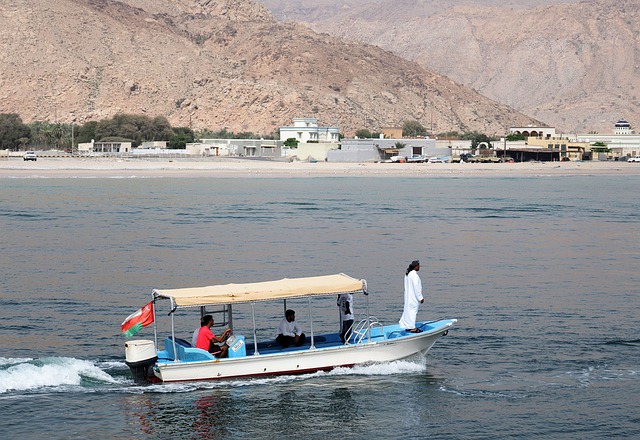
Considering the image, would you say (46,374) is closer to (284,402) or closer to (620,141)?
(284,402)

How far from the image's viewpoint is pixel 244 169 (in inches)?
4267

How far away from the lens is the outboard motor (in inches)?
798

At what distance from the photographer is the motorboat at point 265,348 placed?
20.3 m

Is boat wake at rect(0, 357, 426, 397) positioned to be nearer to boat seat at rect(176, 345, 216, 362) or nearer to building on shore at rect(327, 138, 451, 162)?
boat seat at rect(176, 345, 216, 362)

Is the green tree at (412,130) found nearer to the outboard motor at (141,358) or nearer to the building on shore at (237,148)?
the building on shore at (237,148)

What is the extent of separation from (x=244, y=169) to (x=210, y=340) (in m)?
88.3

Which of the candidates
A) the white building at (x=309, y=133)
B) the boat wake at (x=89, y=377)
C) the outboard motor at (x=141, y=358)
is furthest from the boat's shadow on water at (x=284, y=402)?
the white building at (x=309, y=133)

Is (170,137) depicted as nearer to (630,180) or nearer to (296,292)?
(630,180)

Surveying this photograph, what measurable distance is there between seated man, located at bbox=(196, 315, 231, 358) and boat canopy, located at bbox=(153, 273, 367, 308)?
646 millimetres

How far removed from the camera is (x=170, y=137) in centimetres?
14362

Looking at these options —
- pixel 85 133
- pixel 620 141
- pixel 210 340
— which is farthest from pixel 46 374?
pixel 620 141

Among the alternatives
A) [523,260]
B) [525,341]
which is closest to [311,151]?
[523,260]

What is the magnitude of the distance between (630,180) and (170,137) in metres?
63.2

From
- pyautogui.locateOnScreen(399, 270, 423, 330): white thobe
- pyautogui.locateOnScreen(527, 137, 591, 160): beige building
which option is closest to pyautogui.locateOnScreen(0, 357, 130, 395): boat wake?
pyautogui.locateOnScreen(399, 270, 423, 330): white thobe
